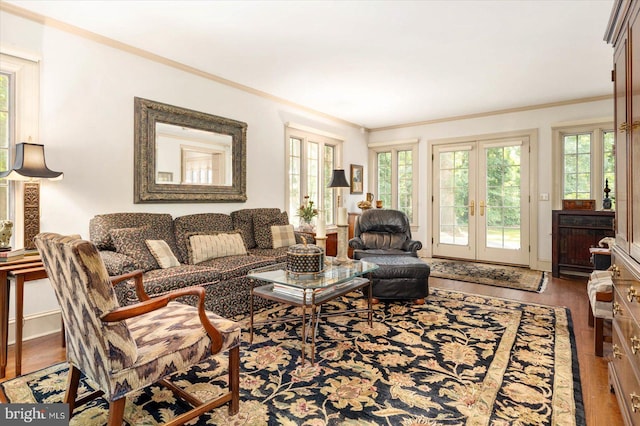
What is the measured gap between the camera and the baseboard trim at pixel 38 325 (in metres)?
2.71

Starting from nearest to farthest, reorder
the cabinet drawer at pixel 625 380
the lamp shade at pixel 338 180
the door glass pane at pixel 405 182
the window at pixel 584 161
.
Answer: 1. the cabinet drawer at pixel 625 380
2. the window at pixel 584 161
3. the lamp shade at pixel 338 180
4. the door glass pane at pixel 405 182

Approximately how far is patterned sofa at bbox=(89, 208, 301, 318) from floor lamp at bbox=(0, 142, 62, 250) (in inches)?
17.6

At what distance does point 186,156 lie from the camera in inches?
156

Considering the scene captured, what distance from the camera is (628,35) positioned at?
65.7 inches

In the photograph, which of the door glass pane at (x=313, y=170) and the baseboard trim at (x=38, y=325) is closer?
the baseboard trim at (x=38, y=325)

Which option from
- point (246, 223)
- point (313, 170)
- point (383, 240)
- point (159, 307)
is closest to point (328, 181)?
point (313, 170)

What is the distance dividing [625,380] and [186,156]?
4.05 meters

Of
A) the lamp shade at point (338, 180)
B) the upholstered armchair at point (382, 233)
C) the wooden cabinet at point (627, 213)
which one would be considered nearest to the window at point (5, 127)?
the upholstered armchair at point (382, 233)

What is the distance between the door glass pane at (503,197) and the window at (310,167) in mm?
2674

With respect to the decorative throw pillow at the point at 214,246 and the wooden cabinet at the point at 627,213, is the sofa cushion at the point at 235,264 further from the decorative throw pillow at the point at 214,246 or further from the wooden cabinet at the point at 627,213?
the wooden cabinet at the point at 627,213

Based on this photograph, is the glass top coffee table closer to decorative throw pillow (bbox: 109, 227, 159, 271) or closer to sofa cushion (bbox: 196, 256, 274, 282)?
sofa cushion (bbox: 196, 256, 274, 282)

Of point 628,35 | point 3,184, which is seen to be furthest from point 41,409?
point 628,35

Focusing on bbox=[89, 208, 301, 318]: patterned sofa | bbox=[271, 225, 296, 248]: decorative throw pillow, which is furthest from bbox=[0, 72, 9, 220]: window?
bbox=[271, 225, 296, 248]: decorative throw pillow

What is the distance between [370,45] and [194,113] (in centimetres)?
208
